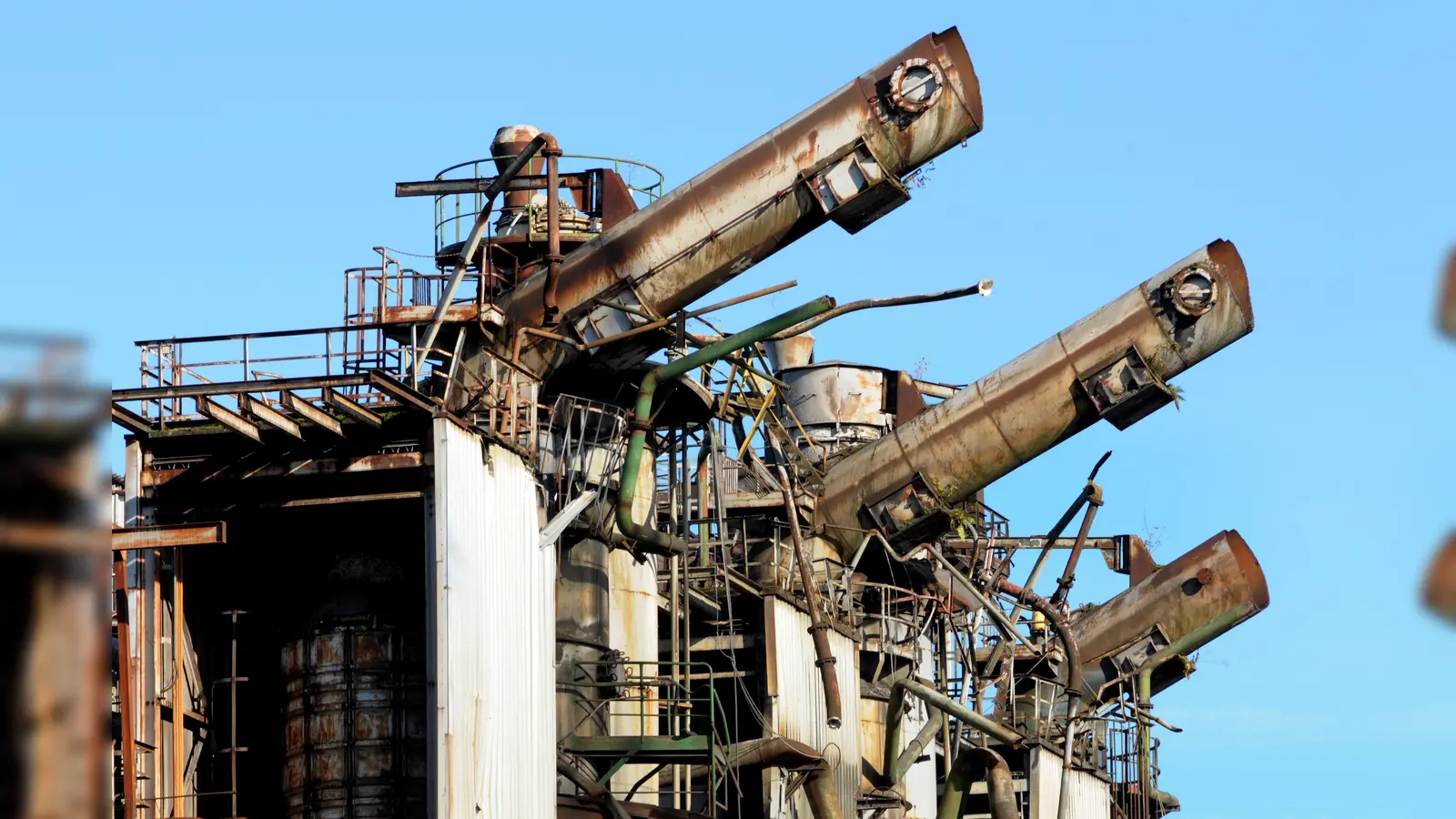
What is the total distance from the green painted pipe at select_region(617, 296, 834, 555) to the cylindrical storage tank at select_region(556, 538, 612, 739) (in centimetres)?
77

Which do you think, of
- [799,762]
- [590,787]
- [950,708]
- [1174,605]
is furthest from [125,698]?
[1174,605]

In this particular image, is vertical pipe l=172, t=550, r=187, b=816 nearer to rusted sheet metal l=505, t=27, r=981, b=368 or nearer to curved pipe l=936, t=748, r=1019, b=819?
rusted sheet metal l=505, t=27, r=981, b=368

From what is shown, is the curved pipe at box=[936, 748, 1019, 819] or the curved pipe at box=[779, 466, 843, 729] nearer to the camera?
the curved pipe at box=[936, 748, 1019, 819]

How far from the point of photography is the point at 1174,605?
144 feet

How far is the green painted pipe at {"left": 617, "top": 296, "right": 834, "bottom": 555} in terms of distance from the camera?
29.7 metres

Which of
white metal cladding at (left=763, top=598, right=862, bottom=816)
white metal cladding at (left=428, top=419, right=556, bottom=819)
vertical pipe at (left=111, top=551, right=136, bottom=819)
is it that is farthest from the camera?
white metal cladding at (left=763, top=598, right=862, bottom=816)

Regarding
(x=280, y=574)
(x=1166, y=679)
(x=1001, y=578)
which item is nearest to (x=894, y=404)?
(x=1001, y=578)

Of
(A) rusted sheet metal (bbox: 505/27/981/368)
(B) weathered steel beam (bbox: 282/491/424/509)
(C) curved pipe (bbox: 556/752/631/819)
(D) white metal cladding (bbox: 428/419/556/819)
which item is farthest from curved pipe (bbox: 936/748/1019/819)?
(B) weathered steel beam (bbox: 282/491/424/509)

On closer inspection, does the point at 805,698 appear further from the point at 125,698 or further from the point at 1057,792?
the point at 125,698

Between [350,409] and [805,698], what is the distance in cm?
1278

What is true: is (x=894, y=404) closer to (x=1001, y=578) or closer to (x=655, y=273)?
(x=1001, y=578)

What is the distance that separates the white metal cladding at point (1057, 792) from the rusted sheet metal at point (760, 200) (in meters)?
12.3

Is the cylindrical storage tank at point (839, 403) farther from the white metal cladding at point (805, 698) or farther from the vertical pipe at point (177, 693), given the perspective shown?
the vertical pipe at point (177, 693)

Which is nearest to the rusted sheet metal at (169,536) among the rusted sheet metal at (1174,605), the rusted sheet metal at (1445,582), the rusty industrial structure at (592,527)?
the rusty industrial structure at (592,527)
